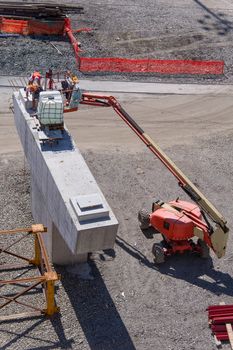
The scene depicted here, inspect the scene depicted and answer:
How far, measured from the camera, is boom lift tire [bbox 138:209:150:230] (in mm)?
21359

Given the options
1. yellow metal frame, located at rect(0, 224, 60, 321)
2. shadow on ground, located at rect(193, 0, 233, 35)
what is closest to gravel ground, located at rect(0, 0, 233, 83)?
shadow on ground, located at rect(193, 0, 233, 35)

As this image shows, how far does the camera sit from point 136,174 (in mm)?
24938

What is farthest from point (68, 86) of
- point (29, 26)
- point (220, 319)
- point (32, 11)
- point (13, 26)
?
point (32, 11)

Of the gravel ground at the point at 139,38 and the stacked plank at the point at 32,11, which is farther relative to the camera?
the stacked plank at the point at 32,11

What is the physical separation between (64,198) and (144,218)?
5.80 metres

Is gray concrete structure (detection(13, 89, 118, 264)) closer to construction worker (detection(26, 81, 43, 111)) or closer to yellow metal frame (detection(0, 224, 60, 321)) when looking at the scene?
construction worker (detection(26, 81, 43, 111))

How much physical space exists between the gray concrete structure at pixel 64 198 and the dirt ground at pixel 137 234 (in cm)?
176

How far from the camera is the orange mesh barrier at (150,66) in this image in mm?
33188

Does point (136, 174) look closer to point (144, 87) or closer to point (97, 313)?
point (97, 313)

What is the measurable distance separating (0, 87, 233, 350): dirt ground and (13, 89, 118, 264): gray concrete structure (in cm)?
176

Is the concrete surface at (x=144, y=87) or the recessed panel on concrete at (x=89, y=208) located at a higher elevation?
the recessed panel on concrete at (x=89, y=208)

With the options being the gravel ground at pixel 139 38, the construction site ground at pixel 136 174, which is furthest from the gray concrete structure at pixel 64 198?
the gravel ground at pixel 139 38

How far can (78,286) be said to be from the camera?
1888 cm

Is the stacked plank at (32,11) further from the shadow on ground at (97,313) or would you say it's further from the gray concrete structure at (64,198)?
the shadow on ground at (97,313)
